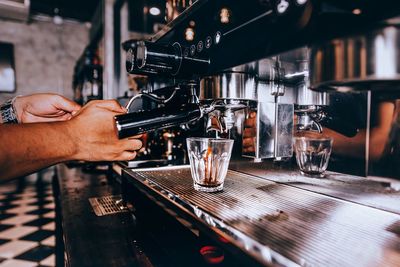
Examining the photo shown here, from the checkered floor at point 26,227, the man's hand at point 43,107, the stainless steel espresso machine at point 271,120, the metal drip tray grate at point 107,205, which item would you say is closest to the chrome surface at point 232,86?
the stainless steel espresso machine at point 271,120

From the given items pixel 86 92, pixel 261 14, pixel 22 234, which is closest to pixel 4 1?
pixel 86 92

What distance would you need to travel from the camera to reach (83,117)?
2.32ft

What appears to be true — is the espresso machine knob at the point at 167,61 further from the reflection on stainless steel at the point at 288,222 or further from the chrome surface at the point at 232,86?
the reflection on stainless steel at the point at 288,222

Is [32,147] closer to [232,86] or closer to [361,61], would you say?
[232,86]

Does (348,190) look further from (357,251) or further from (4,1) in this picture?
(4,1)

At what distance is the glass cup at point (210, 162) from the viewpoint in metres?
0.85

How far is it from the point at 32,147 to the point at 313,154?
80 cm

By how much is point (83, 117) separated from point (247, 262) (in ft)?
1.63

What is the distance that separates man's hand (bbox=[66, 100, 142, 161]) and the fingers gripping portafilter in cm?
6

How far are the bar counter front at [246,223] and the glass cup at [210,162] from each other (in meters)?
0.04

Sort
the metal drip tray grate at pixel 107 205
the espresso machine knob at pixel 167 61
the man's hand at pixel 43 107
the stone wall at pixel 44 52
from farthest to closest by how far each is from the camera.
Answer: the stone wall at pixel 44 52 → the metal drip tray grate at pixel 107 205 → the man's hand at pixel 43 107 → the espresso machine knob at pixel 167 61

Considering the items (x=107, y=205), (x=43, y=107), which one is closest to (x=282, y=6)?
(x=43, y=107)

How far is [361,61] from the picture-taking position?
0.41 m

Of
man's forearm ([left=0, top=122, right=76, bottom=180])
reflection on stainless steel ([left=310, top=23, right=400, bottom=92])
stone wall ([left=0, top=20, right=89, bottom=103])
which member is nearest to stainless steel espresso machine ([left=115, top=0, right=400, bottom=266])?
reflection on stainless steel ([left=310, top=23, right=400, bottom=92])
